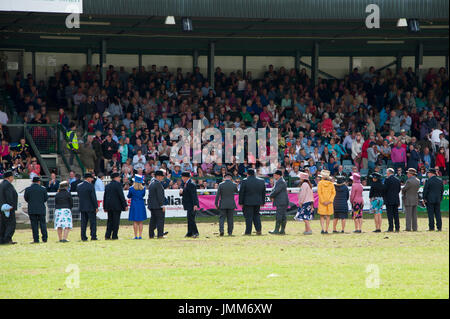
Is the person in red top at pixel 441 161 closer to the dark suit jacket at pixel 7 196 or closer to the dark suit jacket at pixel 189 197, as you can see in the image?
the dark suit jacket at pixel 189 197

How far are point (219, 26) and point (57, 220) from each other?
591 inches

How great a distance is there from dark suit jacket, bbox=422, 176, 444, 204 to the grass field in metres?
1.46

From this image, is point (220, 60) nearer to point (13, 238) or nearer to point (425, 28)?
point (425, 28)

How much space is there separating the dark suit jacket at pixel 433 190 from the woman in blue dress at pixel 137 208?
7.89 meters

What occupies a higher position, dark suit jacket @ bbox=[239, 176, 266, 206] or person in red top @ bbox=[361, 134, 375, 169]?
person in red top @ bbox=[361, 134, 375, 169]

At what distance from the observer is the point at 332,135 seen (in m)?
32.4

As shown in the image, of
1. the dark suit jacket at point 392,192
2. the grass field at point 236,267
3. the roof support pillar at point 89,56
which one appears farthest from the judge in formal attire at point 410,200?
the roof support pillar at point 89,56

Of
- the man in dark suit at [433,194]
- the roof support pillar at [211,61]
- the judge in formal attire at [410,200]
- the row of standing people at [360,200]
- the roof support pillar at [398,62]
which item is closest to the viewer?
the row of standing people at [360,200]

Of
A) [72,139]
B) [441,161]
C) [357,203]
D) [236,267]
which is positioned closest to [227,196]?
[357,203]

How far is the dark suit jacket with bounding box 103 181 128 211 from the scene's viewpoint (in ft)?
69.6

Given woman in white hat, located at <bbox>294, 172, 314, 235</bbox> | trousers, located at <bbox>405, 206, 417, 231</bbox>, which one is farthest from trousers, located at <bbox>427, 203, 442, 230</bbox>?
woman in white hat, located at <bbox>294, 172, 314, 235</bbox>

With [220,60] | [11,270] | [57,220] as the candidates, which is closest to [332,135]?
[220,60]

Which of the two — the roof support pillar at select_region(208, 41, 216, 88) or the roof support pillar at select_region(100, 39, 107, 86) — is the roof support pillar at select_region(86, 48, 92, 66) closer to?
the roof support pillar at select_region(100, 39, 107, 86)

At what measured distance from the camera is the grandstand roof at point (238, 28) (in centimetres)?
2900
